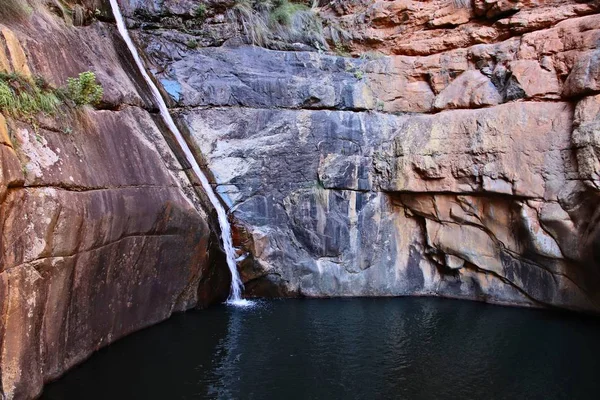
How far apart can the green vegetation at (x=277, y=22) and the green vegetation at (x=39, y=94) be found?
18.8 ft

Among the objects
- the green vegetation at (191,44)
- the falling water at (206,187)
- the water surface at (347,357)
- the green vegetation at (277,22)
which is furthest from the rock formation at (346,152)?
the water surface at (347,357)

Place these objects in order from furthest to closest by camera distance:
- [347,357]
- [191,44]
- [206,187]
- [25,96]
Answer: [191,44] < [206,187] < [347,357] < [25,96]

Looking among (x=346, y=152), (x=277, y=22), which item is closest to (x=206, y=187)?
(x=346, y=152)

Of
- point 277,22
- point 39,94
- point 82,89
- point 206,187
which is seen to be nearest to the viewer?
point 39,94

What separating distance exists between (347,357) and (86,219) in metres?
4.34

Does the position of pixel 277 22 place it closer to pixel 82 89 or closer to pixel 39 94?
pixel 82 89

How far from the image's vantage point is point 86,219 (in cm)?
631

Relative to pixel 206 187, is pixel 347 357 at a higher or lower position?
lower

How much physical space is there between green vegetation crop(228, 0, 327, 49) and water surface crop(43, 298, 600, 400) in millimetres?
6945

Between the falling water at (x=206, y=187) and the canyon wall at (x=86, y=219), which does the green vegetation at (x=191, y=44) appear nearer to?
the falling water at (x=206, y=187)

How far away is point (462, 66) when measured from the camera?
1195 centimetres

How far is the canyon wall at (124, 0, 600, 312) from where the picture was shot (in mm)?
9992

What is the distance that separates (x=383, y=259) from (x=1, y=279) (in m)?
8.41

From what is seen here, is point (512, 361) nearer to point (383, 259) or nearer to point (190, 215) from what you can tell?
point (383, 259)
